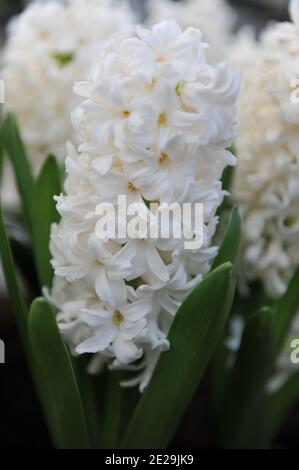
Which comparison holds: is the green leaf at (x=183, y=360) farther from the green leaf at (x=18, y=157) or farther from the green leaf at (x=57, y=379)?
the green leaf at (x=18, y=157)

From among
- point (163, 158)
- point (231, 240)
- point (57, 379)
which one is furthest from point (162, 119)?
point (57, 379)

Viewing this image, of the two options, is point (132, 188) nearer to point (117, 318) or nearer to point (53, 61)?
point (117, 318)

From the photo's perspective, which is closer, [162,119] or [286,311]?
[162,119]

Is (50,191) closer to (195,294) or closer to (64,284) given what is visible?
(64,284)

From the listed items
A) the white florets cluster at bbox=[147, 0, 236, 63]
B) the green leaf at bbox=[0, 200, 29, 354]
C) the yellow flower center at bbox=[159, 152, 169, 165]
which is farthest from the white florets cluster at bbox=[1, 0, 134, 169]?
the yellow flower center at bbox=[159, 152, 169, 165]

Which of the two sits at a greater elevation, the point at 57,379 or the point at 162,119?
the point at 162,119

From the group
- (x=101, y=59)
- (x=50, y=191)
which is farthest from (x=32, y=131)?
(x=101, y=59)

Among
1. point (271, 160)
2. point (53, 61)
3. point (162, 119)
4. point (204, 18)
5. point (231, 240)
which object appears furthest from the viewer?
point (204, 18)
